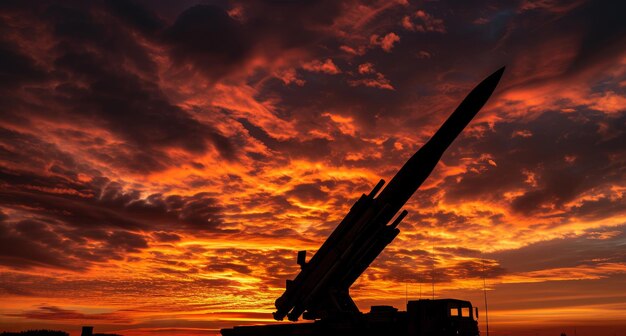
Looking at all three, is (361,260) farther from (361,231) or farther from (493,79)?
(493,79)

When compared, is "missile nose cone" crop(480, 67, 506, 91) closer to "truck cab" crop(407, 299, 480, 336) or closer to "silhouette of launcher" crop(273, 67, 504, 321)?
"silhouette of launcher" crop(273, 67, 504, 321)

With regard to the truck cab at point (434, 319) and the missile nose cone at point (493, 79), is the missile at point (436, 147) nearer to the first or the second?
the missile nose cone at point (493, 79)

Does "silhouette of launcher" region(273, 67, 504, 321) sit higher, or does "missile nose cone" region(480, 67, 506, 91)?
"missile nose cone" region(480, 67, 506, 91)

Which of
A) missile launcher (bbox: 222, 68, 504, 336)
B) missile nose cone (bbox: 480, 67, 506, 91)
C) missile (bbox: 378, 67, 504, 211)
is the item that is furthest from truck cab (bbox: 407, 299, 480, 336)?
missile nose cone (bbox: 480, 67, 506, 91)

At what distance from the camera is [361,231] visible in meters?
13.1

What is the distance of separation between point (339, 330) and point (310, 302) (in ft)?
3.43

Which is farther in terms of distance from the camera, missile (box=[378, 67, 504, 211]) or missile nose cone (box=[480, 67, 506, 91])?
missile nose cone (box=[480, 67, 506, 91])

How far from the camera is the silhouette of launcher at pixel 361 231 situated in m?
13.1

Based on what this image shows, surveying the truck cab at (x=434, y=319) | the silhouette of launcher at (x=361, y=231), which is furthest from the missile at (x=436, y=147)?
the truck cab at (x=434, y=319)

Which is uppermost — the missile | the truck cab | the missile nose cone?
the missile nose cone


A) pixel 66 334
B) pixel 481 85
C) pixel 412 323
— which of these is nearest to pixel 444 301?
pixel 412 323

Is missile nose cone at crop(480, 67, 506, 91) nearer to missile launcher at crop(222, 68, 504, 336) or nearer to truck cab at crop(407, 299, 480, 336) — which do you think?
missile launcher at crop(222, 68, 504, 336)

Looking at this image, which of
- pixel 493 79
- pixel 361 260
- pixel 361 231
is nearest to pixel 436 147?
pixel 493 79

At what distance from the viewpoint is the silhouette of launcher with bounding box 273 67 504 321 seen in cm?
1305
